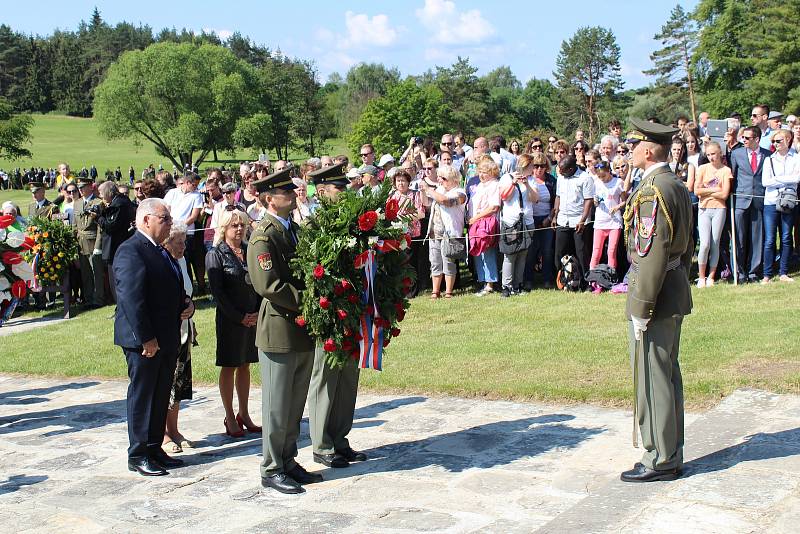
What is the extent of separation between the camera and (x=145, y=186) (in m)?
12.2

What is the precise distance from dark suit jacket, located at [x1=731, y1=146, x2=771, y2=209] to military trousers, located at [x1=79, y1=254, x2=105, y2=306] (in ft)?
36.2

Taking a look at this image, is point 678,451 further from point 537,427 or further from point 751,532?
point 537,427

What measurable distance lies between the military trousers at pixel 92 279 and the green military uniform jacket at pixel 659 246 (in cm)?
1264

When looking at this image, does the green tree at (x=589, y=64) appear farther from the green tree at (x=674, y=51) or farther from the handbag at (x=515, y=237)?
the handbag at (x=515, y=237)

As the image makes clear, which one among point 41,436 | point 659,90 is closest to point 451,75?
point 659,90

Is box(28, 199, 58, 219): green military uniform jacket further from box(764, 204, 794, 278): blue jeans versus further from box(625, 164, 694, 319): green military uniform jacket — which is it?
box(625, 164, 694, 319): green military uniform jacket

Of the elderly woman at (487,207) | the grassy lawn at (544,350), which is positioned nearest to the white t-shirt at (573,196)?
the elderly woman at (487,207)

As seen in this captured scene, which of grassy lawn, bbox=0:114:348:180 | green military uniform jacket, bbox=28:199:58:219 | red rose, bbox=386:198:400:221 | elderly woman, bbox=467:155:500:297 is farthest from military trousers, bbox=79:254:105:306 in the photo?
grassy lawn, bbox=0:114:348:180

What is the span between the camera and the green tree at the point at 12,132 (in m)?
83.3

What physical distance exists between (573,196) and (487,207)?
1.32 m

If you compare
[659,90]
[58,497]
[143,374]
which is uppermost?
[659,90]

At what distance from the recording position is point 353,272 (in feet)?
21.4

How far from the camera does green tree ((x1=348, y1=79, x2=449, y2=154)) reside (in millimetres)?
79562

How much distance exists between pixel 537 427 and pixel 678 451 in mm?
1727
